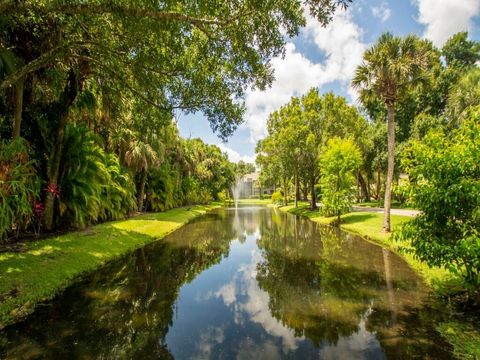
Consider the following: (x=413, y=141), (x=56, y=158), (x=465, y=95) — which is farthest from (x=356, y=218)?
(x=56, y=158)

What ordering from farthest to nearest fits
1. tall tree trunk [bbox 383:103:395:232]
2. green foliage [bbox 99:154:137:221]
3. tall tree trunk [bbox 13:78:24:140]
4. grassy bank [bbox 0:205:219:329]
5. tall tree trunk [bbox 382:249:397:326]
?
green foliage [bbox 99:154:137:221] → tall tree trunk [bbox 383:103:395:232] → tall tree trunk [bbox 13:78:24:140] → grassy bank [bbox 0:205:219:329] → tall tree trunk [bbox 382:249:397:326]

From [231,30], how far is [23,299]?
9.58 metres

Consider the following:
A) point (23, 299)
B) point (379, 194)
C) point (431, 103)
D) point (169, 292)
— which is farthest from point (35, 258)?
point (379, 194)

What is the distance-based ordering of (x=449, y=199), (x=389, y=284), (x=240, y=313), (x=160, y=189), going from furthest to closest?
(x=160, y=189) → (x=389, y=284) → (x=240, y=313) → (x=449, y=199)

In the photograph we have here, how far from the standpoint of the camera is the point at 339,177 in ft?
73.7

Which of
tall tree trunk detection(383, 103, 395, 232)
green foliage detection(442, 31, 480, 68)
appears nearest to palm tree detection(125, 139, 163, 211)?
tall tree trunk detection(383, 103, 395, 232)

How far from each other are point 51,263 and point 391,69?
739 inches

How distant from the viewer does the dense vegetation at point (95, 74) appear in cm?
757

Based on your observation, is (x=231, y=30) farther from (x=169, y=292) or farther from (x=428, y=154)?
(x=169, y=292)

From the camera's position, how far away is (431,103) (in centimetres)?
2966

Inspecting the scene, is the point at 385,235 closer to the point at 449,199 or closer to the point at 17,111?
the point at 449,199

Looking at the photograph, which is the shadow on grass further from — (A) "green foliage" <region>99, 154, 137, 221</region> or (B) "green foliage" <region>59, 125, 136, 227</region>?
(B) "green foliage" <region>59, 125, 136, 227</region>

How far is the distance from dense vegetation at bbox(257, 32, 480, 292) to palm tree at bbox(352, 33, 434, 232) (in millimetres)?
53

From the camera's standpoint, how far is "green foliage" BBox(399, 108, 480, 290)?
5.80 meters
